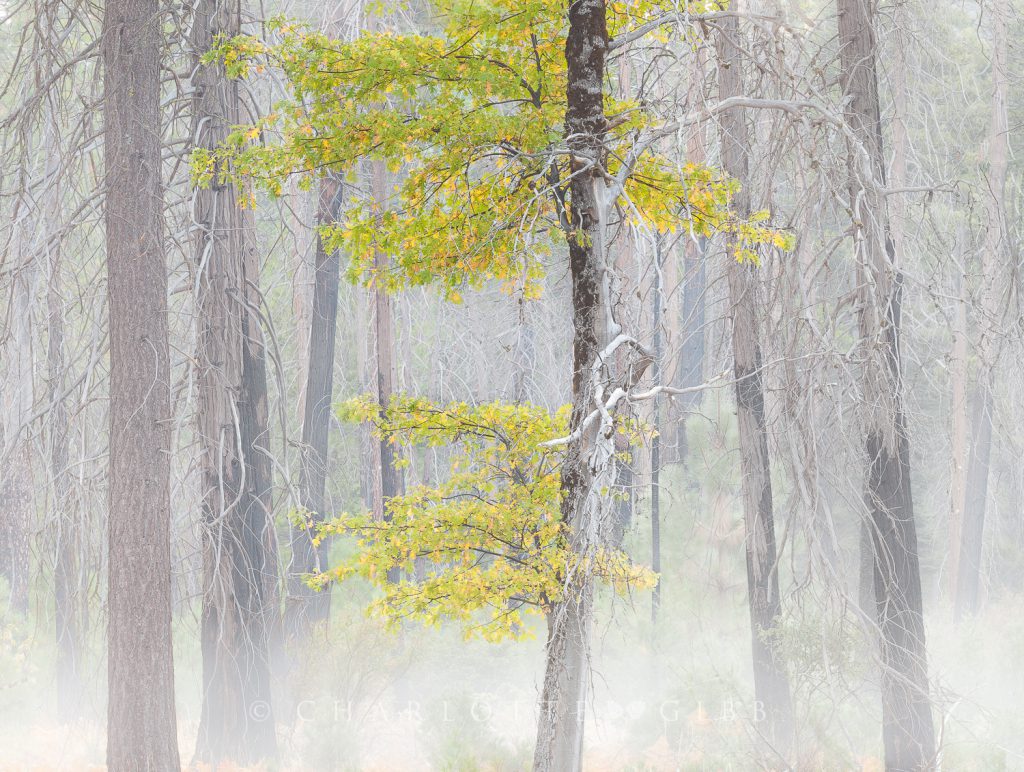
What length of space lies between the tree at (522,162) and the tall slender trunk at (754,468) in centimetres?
313

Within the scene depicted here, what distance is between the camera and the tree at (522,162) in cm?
661

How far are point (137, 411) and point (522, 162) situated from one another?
3333 millimetres

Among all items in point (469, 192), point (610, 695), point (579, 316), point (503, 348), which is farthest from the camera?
point (610, 695)

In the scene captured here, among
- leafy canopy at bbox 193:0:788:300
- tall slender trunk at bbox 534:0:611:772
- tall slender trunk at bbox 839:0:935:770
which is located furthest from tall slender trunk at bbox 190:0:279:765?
tall slender trunk at bbox 839:0:935:770

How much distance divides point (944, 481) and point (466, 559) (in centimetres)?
1562

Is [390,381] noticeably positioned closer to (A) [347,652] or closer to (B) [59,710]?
(A) [347,652]

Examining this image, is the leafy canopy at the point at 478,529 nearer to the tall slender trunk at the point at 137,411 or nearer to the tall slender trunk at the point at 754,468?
the tall slender trunk at the point at 137,411

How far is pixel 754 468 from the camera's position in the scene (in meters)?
11.3

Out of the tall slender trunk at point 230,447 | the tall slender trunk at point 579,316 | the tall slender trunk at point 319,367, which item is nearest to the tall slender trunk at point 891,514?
the tall slender trunk at point 579,316

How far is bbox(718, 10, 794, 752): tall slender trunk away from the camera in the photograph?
1051 cm

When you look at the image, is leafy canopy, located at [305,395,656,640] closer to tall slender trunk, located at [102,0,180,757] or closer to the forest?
the forest

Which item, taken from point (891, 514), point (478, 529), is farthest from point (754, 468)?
point (478, 529)

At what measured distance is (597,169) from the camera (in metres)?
6.85

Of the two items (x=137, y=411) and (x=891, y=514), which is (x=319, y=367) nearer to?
(x=137, y=411)
